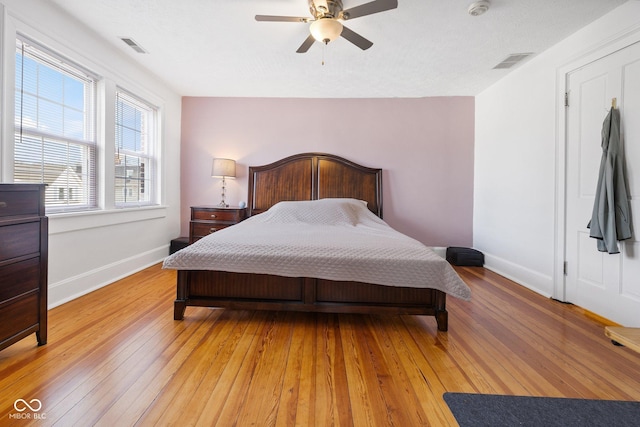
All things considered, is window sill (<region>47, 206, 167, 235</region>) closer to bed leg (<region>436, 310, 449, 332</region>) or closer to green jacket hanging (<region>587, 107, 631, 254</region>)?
bed leg (<region>436, 310, 449, 332</region>)

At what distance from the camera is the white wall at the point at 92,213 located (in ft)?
A: 6.43

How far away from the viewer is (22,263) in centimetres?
154

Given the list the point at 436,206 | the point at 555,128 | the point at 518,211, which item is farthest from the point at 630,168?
the point at 436,206

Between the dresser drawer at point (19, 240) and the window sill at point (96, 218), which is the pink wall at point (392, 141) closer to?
the window sill at point (96, 218)

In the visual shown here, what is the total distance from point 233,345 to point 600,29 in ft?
12.1

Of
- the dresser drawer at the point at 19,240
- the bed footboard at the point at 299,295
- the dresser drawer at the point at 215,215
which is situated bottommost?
the bed footboard at the point at 299,295

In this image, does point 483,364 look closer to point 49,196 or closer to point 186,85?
point 49,196

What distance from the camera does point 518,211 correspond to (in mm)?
3172

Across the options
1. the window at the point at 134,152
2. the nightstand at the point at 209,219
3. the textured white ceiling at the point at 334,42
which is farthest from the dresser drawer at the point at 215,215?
the textured white ceiling at the point at 334,42

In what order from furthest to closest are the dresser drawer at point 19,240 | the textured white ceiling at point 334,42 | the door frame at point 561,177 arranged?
the door frame at point 561,177 → the textured white ceiling at point 334,42 → the dresser drawer at point 19,240

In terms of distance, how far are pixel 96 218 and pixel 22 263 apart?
4.24 feet

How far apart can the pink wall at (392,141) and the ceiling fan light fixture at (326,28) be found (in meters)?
2.04

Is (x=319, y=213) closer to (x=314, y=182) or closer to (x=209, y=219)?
(x=314, y=182)

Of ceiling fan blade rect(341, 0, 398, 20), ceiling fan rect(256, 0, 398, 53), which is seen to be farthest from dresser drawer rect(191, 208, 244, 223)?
ceiling fan blade rect(341, 0, 398, 20)
